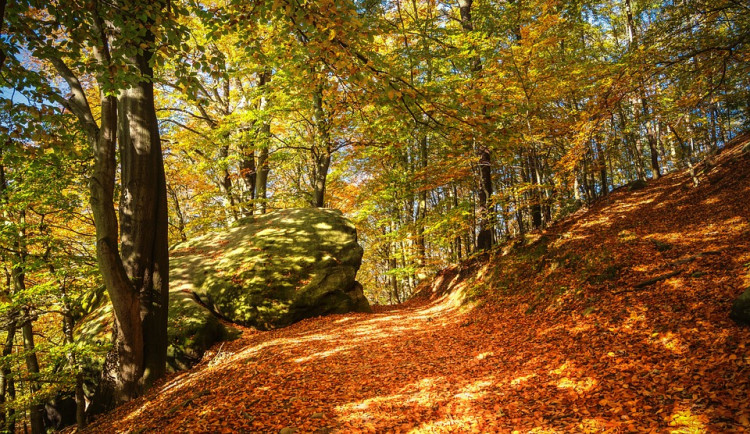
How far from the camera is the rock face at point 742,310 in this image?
12.0 ft

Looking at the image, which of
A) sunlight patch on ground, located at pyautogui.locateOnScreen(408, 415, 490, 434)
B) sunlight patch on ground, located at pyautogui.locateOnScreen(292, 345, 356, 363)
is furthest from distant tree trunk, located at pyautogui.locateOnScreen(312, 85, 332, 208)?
sunlight patch on ground, located at pyautogui.locateOnScreen(408, 415, 490, 434)

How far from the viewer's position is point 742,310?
12.2 feet

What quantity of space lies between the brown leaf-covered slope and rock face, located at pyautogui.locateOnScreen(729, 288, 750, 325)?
100 millimetres

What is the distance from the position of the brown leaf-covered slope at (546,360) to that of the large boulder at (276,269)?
1245mm

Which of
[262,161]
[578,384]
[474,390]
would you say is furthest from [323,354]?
[262,161]

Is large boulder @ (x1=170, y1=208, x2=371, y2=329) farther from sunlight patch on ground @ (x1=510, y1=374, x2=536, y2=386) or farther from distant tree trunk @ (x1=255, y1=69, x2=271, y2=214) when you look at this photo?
sunlight patch on ground @ (x1=510, y1=374, x2=536, y2=386)

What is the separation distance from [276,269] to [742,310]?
9916mm

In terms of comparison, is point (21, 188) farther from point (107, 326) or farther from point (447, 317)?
point (447, 317)

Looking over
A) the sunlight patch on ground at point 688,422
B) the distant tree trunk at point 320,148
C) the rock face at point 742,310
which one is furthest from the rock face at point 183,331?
the rock face at point 742,310

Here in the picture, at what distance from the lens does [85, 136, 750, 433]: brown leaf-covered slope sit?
332 cm

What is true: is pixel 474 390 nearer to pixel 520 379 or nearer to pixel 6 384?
pixel 520 379

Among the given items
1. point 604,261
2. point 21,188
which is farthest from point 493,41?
point 21,188

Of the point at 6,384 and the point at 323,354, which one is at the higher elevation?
the point at 323,354

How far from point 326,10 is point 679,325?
5.45 metres
